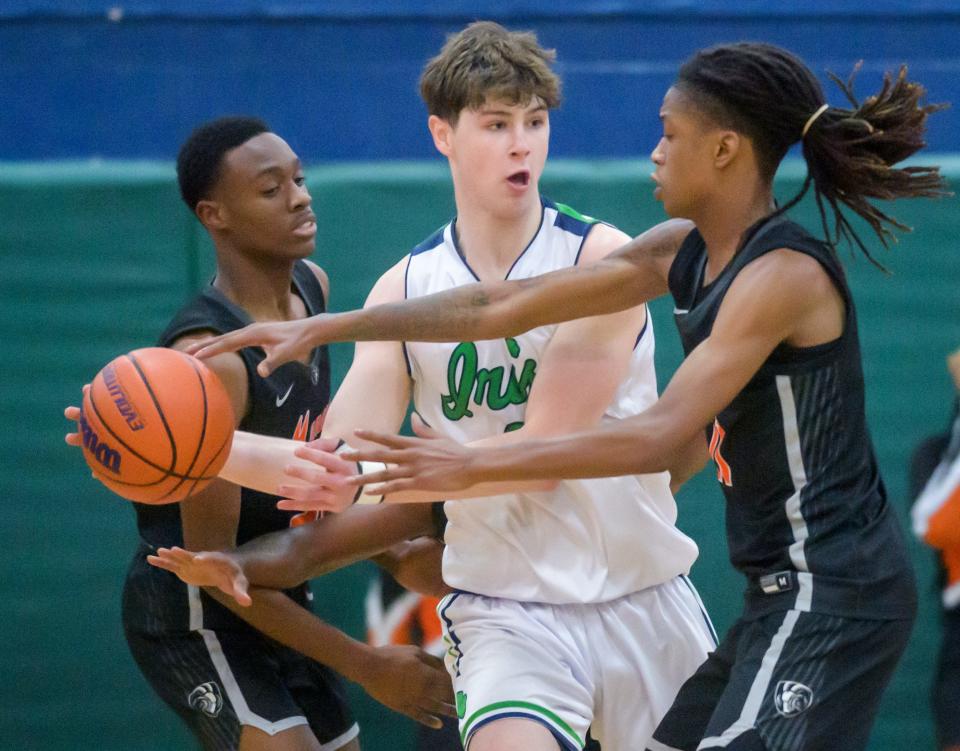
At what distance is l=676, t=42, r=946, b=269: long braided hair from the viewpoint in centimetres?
336

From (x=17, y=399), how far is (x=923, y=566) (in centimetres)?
336

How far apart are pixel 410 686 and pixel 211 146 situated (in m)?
1.82

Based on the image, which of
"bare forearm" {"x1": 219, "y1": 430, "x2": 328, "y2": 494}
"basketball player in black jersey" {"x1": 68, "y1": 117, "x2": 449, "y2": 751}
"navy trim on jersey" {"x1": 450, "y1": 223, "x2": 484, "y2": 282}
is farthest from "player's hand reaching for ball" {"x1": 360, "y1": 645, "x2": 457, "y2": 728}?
"navy trim on jersey" {"x1": 450, "y1": 223, "x2": 484, "y2": 282}

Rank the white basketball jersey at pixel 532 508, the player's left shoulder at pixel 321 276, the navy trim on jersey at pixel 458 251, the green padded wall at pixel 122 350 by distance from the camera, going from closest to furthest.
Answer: the white basketball jersey at pixel 532 508 < the navy trim on jersey at pixel 458 251 < the player's left shoulder at pixel 321 276 < the green padded wall at pixel 122 350

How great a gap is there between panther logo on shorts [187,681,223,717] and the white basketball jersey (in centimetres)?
84

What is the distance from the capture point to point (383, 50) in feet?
29.4

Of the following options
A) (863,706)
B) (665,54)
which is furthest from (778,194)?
(665,54)

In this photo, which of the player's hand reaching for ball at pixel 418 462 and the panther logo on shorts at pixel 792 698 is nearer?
the player's hand reaching for ball at pixel 418 462

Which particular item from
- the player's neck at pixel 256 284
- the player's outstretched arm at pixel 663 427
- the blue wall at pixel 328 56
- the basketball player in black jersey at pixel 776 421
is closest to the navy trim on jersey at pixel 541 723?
the basketball player in black jersey at pixel 776 421

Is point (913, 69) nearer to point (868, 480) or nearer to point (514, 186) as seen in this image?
point (514, 186)

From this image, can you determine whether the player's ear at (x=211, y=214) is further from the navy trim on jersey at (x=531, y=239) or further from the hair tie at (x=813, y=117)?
the hair tie at (x=813, y=117)

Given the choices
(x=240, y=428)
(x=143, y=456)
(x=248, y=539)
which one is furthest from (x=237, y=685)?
(x=143, y=456)

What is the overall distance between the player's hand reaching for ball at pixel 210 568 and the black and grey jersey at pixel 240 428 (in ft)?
1.61

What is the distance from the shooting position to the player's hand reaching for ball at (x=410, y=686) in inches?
177
